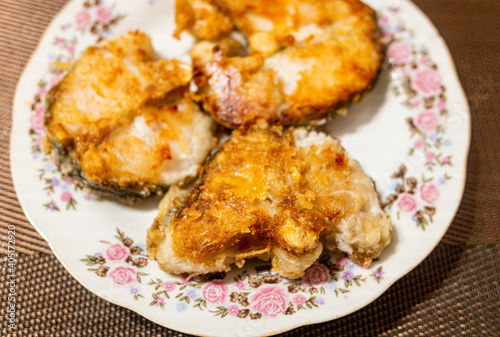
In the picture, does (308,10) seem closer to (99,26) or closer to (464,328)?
(99,26)

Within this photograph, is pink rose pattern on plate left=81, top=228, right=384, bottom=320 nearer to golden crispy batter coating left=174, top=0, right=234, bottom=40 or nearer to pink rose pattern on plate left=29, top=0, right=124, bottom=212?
pink rose pattern on plate left=29, top=0, right=124, bottom=212

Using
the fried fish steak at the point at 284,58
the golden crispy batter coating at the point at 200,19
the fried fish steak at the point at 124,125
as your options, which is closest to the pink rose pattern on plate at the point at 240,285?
the fried fish steak at the point at 124,125

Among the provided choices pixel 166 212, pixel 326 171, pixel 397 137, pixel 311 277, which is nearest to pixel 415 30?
pixel 397 137

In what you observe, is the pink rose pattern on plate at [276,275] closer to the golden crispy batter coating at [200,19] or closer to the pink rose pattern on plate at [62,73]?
the pink rose pattern on plate at [62,73]

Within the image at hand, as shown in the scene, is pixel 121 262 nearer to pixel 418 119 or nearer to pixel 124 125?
pixel 124 125

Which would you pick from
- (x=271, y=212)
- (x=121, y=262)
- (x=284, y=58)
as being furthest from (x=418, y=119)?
(x=121, y=262)
